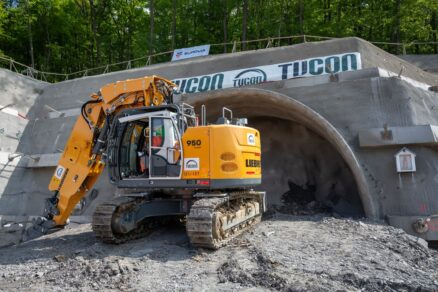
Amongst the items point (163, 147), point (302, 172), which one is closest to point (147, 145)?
point (163, 147)

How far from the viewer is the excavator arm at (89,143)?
8664 millimetres

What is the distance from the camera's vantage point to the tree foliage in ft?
98.7

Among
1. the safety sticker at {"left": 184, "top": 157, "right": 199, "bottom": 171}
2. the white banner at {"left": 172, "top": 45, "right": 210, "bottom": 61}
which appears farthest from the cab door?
the white banner at {"left": 172, "top": 45, "right": 210, "bottom": 61}

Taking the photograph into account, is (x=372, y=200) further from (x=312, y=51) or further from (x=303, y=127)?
(x=312, y=51)

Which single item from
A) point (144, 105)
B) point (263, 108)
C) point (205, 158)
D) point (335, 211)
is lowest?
point (335, 211)

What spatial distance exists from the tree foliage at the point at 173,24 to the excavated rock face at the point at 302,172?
16142 mm

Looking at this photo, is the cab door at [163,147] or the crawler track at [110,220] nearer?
the crawler track at [110,220]

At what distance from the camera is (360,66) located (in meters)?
12.7

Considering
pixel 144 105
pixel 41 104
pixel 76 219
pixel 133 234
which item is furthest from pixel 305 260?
pixel 41 104

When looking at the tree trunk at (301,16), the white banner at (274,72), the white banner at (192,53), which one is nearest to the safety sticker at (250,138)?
the white banner at (274,72)

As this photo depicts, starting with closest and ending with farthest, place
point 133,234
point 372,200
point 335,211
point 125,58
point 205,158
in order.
A: 1. point 205,158
2. point 133,234
3. point 372,200
4. point 335,211
5. point 125,58

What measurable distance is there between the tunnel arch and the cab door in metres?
3.87

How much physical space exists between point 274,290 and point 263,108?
861 cm

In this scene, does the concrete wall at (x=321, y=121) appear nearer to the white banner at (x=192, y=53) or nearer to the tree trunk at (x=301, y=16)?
the white banner at (x=192, y=53)
